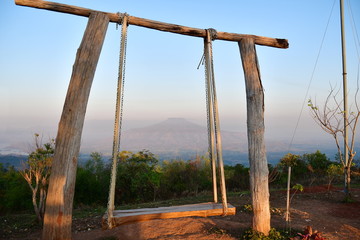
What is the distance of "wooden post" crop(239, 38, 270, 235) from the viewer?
364cm

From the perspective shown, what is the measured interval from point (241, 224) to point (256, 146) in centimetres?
131

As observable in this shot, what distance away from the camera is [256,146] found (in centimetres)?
371

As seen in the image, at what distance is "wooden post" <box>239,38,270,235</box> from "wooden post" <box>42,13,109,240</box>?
1955mm

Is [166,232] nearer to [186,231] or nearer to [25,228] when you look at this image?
[186,231]

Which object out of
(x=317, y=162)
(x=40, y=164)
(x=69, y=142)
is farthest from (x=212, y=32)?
(x=317, y=162)

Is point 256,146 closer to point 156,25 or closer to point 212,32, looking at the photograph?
point 212,32

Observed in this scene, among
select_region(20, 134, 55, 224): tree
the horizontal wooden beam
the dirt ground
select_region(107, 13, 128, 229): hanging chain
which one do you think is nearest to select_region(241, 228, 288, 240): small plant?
the dirt ground

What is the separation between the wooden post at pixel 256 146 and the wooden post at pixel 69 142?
1955mm

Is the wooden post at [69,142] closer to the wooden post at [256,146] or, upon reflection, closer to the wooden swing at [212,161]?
the wooden swing at [212,161]

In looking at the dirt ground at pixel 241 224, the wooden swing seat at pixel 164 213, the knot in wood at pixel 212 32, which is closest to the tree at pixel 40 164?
the dirt ground at pixel 241 224

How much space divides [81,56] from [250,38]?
7.48 feet

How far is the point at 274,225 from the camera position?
430 cm

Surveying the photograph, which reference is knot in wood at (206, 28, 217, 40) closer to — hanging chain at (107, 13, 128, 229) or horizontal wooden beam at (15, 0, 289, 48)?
horizontal wooden beam at (15, 0, 289, 48)

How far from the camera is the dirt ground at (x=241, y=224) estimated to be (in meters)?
3.86
